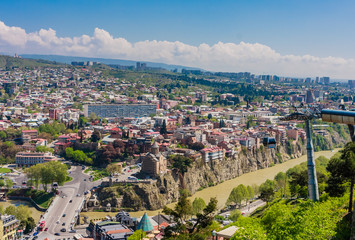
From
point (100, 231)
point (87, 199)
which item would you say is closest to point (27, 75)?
point (87, 199)

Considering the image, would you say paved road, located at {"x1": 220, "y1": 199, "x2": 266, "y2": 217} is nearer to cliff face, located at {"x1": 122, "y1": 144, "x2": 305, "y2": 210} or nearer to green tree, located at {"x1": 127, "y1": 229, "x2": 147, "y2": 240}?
cliff face, located at {"x1": 122, "y1": 144, "x2": 305, "y2": 210}

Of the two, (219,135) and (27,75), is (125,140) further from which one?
(27,75)

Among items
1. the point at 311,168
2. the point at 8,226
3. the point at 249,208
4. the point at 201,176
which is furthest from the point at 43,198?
the point at 311,168

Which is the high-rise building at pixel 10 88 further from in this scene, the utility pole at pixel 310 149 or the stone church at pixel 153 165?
the utility pole at pixel 310 149

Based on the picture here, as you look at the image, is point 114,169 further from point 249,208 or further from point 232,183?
point 249,208

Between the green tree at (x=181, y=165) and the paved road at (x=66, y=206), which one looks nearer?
the paved road at (x=66, y=206)

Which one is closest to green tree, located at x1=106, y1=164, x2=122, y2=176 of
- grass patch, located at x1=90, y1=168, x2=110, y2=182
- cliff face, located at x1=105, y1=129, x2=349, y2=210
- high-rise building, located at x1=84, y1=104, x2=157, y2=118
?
grass patch, located at x1=90, y1=168, x2=110, y2=182

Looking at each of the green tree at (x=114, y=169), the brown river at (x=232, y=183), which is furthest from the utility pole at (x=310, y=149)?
the green tree at (x=114, y=169)
